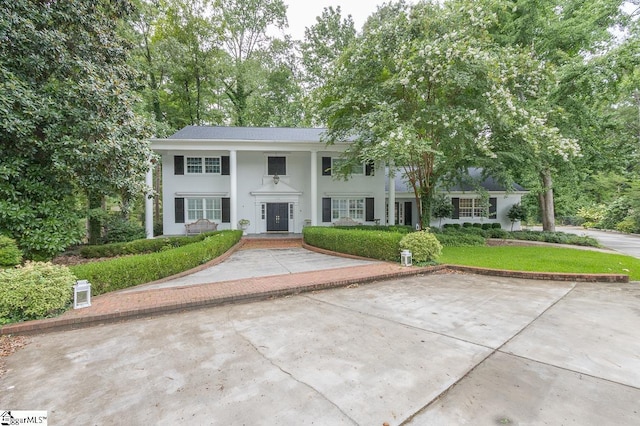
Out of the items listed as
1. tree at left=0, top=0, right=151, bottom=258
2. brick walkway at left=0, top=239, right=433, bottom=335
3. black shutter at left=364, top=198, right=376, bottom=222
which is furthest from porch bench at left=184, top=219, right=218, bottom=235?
brick walkway at left=0, top=239, right=433, bottom=335

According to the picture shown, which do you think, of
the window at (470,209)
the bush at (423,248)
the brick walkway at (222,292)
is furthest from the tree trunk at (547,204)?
the bush at (423,248)

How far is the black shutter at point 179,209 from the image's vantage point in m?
15.1

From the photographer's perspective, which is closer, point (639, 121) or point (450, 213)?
point (450, 213)

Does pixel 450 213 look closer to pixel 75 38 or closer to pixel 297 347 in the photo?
pixel 297 347

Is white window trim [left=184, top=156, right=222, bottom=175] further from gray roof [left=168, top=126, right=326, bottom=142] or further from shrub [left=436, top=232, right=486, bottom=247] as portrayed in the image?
A: shrub [left=436, top=232, right=486, bottom=247]

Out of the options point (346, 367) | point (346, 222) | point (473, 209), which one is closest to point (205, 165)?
point (346, 222)

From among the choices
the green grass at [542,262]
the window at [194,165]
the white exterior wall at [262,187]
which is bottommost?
the green grass at [542,262]

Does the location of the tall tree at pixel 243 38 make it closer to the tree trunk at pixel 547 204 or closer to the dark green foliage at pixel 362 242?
the dark green foliage at pixel 362 242

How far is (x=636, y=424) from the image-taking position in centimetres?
224

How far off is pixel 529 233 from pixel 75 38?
65.0ft

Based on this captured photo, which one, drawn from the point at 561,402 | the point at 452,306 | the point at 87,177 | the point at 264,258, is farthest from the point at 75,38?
the point at 561,402

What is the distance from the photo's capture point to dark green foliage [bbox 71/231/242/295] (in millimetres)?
5777

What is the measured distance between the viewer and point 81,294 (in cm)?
520

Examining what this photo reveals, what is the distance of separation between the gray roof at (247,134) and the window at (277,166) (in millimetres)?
1187
